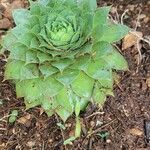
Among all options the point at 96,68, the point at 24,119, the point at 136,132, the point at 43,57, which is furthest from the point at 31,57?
the point at 136,132

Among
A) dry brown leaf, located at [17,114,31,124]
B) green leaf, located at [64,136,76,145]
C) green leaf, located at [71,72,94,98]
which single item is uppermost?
green leaf, located at [71,72,94,98]

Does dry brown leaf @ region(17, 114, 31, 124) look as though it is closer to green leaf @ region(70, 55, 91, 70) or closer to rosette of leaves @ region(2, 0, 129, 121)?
Result: rosette of leaves @ region(2, 0, 129, 121)

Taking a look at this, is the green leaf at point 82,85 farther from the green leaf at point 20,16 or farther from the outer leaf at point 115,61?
the green leaf at point 20,16

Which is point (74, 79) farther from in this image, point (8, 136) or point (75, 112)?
point (8, 136)

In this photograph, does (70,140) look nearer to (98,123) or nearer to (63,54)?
(98,123)

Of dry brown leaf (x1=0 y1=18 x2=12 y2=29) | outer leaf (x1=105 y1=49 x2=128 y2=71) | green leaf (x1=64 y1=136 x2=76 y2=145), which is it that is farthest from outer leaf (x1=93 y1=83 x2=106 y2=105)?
dry brown leaf (x1=0 y1=18 x2=12 y2=29)

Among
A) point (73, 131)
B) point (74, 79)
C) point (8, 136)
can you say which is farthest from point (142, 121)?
point (8, 136)
